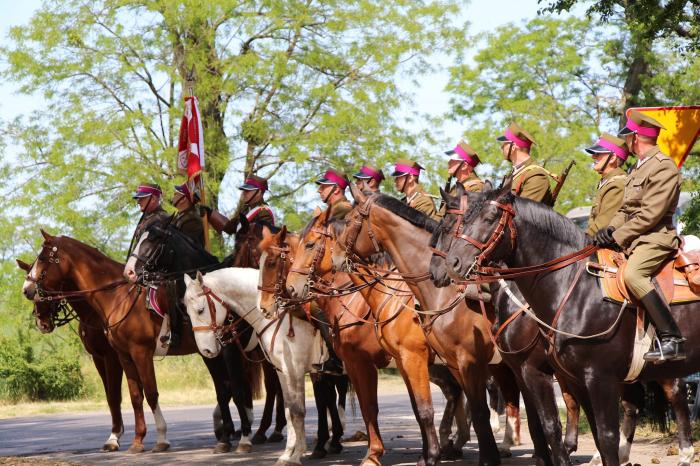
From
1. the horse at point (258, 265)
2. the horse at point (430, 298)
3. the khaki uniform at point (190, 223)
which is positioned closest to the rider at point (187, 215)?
the khaki uniform at point (190, 223)

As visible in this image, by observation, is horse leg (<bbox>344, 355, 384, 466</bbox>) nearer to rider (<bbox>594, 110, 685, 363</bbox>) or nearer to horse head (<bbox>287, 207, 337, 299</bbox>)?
horse head (<bbox>287, 207, 337, 299</bbox>)

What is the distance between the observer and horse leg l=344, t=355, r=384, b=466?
1152cm

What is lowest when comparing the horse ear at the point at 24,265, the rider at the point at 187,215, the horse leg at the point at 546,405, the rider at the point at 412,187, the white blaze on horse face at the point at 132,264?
the horse leg at the point at 546,405

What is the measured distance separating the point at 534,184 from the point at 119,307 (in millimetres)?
6941

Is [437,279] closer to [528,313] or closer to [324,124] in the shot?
[528,313]

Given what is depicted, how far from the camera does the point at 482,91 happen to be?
1496 inches

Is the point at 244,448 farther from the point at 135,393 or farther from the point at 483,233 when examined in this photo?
the point at 483,233

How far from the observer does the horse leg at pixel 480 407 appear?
10742 millimetres

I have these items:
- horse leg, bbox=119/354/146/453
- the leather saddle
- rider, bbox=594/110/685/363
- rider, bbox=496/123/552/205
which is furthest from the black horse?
rider, bbox=594/110/685/363

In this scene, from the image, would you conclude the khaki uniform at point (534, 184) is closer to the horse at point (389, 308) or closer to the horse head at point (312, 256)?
the horse at point (389, 308)

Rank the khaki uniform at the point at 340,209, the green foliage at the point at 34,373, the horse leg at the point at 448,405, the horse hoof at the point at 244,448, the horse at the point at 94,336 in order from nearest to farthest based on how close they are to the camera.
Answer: the khaki uniform at the point at 340,209, the horse leg at the point at 448,405, the horse hoof at the point at 244,448, the horse at the point at 94,336, the green foliage at the point at 34,373

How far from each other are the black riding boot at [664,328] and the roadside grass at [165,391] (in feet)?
63.1

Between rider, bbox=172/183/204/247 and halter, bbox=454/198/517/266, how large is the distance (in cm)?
836

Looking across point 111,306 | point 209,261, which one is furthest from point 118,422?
point 209,261
